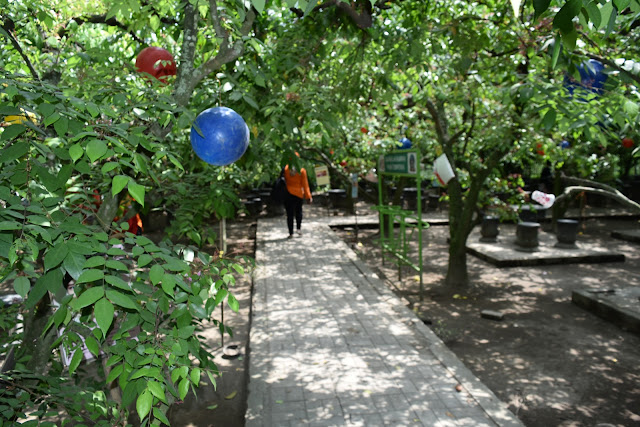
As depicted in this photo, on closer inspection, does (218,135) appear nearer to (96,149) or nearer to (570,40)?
(96,149)

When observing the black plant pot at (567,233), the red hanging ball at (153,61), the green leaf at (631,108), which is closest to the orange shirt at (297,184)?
the black plant pot at (567,233)

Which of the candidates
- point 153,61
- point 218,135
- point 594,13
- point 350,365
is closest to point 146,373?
point 218,135

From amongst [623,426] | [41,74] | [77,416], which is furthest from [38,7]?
[623,426]

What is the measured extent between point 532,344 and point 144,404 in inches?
230

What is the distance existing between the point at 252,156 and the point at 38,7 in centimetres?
178

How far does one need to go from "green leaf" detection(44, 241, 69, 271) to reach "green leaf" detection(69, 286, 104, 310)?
130 mm

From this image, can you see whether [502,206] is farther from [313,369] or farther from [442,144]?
[313,369]

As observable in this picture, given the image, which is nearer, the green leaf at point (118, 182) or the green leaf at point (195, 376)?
the green leaf at point (118, 182)

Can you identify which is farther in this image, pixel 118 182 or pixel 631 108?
pixel 631 108

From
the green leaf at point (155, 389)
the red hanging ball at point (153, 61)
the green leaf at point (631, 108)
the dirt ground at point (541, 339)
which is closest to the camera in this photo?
the green leaf at point (155, 389)

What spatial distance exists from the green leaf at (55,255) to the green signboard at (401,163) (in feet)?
22.3

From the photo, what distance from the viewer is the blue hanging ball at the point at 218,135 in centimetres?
278

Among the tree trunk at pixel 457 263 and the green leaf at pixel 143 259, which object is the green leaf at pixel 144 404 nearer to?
the green leaf at pixel 143 259

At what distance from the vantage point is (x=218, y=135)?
278 cm
